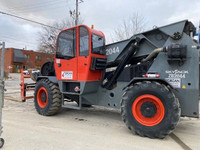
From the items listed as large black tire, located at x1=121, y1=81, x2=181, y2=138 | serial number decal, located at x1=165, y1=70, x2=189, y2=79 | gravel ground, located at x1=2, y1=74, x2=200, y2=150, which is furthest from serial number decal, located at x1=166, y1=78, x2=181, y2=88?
gravel ground, located at x1=2, y1=74, x2=200, y2=150

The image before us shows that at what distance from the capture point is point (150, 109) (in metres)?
3.91

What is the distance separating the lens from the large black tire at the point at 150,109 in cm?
363

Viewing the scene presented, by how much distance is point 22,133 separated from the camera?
4012mm

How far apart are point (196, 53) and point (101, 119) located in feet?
10.9

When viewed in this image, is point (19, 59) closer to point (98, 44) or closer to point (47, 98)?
point (47, 98)

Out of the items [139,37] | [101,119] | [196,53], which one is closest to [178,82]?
[196,53]

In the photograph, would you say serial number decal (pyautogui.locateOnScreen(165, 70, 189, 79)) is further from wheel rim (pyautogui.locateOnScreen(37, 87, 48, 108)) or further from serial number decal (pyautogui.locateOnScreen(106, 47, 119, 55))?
wheel rim (pyautogui.locateOnScreen(37, 87, 48, 108))

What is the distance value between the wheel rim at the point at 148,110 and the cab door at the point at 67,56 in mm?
2184

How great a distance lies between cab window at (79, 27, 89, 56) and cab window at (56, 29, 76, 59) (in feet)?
0.89

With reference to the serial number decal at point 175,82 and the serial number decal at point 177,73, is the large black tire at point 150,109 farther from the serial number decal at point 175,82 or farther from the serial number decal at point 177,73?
the serial number decal at point 177,73

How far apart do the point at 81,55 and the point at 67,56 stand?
2.03 ft

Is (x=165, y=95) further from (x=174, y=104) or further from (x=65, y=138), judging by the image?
(x=65, y=138)

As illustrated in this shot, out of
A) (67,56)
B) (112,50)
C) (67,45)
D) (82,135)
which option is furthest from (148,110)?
(67,45)

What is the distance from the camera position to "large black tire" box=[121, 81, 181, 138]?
3.63 meters
